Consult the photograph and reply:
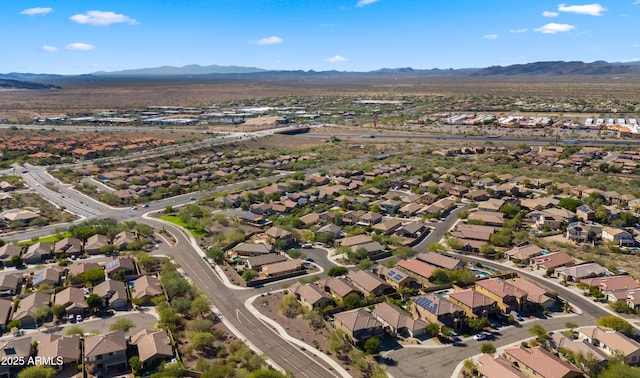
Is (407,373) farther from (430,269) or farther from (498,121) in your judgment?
(498,121)

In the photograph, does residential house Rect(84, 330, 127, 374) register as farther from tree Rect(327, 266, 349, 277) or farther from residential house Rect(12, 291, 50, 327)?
tree Rect(327, 266, 349, 277)

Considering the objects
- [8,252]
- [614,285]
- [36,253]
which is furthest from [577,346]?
[8,252]

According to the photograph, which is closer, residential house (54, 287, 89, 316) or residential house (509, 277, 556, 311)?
residential house (54, 287, 89, 316)

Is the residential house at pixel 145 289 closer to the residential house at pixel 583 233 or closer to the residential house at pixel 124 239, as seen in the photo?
the residential house at pixel 124 239

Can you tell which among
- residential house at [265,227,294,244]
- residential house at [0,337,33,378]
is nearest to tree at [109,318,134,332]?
residential house at [0,337,33,378]

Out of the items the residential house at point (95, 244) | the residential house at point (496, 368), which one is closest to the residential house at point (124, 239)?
the residential house at point (95, 244)

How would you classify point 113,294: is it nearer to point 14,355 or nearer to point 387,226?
point 14,355
